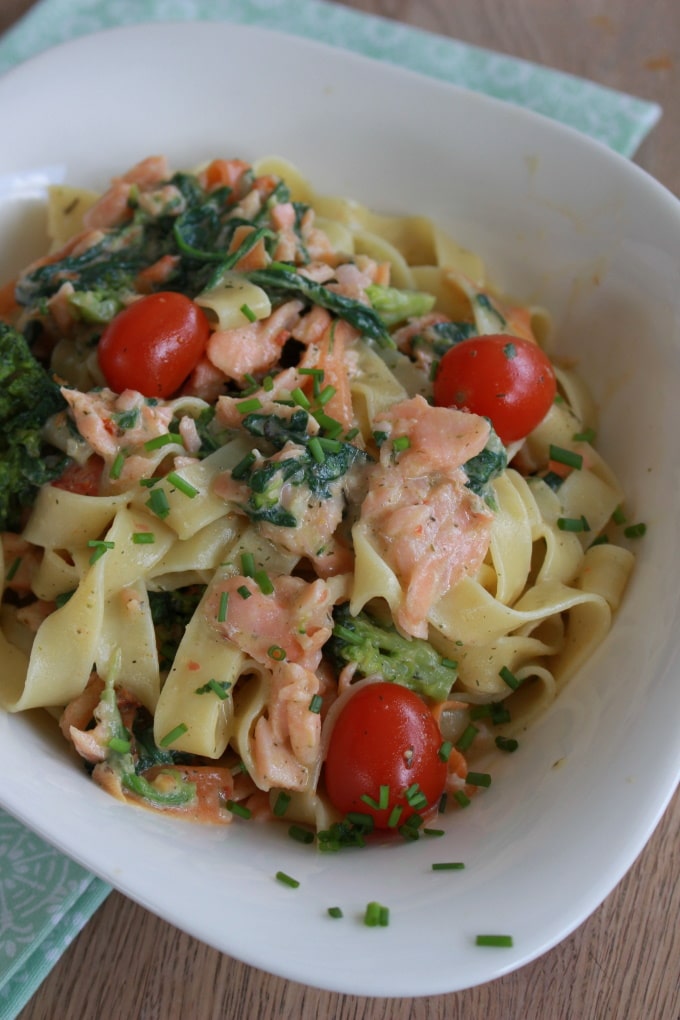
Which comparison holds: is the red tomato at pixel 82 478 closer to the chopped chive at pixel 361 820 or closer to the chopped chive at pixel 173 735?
the chopped chive at pixel 173 735

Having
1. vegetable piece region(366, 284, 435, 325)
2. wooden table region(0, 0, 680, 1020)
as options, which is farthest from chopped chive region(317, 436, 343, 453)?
wooden table region(0, 0, 680, 1020)

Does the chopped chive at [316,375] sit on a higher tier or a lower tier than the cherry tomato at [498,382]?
lower

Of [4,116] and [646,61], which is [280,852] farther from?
[646,61]

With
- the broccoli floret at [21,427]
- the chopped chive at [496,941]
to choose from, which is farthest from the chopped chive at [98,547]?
the chopped chive at [496,941]

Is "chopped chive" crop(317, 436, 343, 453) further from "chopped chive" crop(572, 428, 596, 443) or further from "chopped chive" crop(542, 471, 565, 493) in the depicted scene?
"chopped chive" crop(572, 428, 596, 443)

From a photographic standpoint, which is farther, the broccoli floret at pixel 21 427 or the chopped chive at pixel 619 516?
the chopped chive at pixel 619 516
